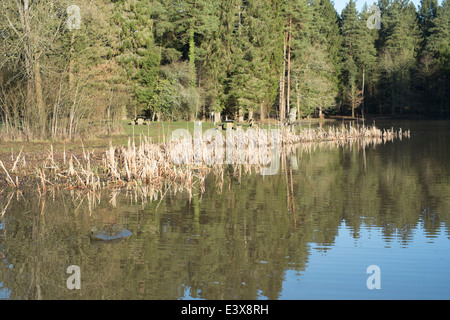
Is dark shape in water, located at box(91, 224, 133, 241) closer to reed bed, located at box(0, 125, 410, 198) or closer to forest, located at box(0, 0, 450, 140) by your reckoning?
Answer: reed bed, located at box(0, 125, 410, 198)

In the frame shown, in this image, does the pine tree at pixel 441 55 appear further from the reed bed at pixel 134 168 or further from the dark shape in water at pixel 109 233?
the dark shape in water at pixel 109 233

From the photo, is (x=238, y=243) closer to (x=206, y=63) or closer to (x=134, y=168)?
(x=134, y=168)

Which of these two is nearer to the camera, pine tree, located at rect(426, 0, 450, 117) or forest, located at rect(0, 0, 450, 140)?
forest, located at rect(0, 0, 450, 140)

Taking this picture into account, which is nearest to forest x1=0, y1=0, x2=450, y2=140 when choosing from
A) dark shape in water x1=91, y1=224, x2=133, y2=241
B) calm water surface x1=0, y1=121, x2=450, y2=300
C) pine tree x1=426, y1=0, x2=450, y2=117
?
pine tree x1=426, y1=0, x2=450, y2=117

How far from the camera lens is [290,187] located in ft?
58.9

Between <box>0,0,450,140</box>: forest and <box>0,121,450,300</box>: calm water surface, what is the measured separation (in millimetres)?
11162

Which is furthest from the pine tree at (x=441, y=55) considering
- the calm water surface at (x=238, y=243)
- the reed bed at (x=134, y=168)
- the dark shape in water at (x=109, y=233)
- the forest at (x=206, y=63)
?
the dark shape in water at (x=109, y=233)

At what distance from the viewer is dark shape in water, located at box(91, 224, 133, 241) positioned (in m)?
10.6

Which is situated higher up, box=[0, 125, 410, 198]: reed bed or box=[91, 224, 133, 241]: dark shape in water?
box=[0, 125, 410, 198]: reed bed

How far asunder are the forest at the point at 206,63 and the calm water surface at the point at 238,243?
11.2 m

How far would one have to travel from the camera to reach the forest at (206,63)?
24.8 metres

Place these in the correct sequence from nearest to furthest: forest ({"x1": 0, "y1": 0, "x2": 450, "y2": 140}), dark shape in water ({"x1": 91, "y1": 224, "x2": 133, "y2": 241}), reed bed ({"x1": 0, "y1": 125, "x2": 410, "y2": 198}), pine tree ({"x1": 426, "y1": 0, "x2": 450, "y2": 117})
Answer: dark shape in water ({"x1": 91, "y1": 224, "x2": 133, "y2": 241}) → reed bed ({"x1": 0, "y1": 125, "x2": 410, "y2": 198}) → forest ({"x1": 0, "y1": 0, "x2": 450, "y2": 140}) → pine tree ({"x1": 426, "y1": 0, "x2": 450, "y2": 117})

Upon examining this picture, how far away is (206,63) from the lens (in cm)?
5494

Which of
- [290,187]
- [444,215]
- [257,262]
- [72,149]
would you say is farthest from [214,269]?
[72,149]
